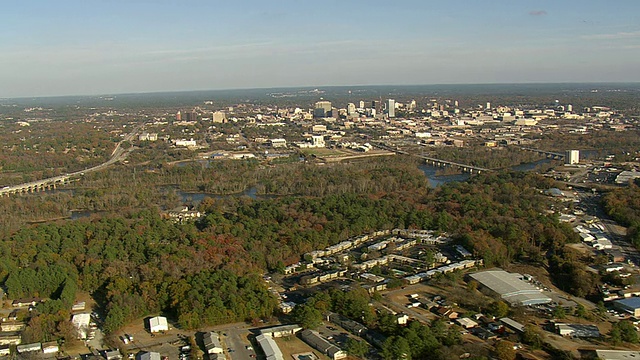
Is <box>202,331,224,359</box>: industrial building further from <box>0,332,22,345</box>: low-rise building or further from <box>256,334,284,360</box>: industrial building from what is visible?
<box>0,332,22,345</box>: low-rise building

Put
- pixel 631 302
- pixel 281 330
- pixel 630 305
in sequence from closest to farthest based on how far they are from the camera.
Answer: pixel 281 330 < pixel 630 305 < pixel 631 302

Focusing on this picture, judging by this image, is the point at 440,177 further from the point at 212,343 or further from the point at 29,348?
the point at 29,348

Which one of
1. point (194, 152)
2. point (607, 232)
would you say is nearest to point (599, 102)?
point (194, 152)

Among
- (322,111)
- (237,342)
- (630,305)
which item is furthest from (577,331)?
(322,111)

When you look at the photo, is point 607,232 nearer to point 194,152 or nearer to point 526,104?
point 194,152

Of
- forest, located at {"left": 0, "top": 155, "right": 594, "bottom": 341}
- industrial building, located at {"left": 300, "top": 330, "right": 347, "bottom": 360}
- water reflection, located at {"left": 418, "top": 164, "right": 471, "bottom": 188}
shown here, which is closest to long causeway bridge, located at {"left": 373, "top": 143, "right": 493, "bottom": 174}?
water reflection, located at {"left": 418, "top": 164, "right": 471, "bottom": 188}

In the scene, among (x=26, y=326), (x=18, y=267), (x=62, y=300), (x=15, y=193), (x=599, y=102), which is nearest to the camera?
(x=26, y=326)
